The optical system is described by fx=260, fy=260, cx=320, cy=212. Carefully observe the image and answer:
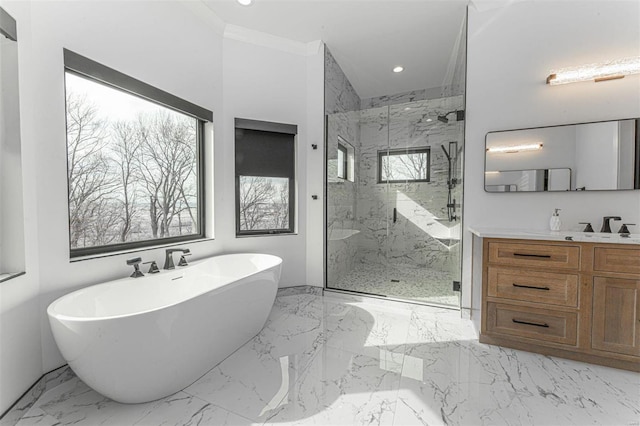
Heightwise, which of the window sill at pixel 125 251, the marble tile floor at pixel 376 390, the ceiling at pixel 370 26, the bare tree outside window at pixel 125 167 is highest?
the ceiling at pixel 370 26

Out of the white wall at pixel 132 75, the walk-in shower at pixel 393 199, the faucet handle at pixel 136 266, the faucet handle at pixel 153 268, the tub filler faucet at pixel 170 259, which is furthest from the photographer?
the walk-in shower at pixel 393 199

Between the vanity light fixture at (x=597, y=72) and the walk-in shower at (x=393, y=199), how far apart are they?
0.89 meters

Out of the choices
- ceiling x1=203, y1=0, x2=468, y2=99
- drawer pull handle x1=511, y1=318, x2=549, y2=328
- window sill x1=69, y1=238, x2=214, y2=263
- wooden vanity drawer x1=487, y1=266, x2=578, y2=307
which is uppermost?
ceiling x1=203, y1=0, x2=468, y2=99

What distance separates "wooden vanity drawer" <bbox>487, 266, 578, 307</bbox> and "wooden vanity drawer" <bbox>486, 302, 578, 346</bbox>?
77mm

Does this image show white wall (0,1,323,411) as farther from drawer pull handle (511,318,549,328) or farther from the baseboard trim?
drawer pull handle (511,318,549,328)

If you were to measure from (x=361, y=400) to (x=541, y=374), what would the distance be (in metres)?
1.21

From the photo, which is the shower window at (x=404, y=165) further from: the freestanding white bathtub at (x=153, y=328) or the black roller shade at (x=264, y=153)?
the freestanding white bathtub at (x=153, y=328)

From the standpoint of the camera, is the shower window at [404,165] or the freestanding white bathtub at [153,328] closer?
the freestanding white bathtub at [153,328]

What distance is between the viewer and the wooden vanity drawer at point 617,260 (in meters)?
1.64

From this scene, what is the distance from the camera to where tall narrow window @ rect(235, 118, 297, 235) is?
9.76 ft

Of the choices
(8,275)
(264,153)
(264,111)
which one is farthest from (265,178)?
(8,275)

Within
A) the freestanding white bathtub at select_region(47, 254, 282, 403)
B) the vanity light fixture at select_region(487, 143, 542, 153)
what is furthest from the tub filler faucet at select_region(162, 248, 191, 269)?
the vanity light fixture at select_region(487, 143, 542, 153)

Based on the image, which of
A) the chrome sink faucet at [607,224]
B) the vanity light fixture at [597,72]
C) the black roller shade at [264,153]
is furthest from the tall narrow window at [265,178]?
the chrome sink faucet at [607,224]

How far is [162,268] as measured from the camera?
7.31 ft
